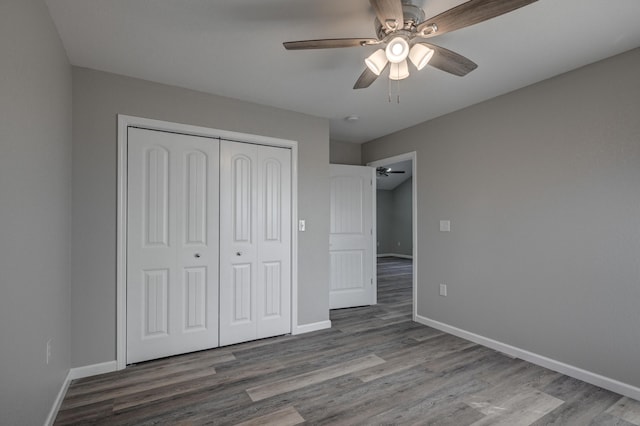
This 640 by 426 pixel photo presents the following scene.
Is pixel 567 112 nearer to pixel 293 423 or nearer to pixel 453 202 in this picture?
pixel 453 202

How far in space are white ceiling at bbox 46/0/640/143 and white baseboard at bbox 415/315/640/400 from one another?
2.40 metres

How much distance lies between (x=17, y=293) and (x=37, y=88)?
108 cm

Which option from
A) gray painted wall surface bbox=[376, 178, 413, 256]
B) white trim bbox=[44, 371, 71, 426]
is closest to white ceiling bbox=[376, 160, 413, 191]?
gray painted wall surface bbox=[376, 178, 413, 256]

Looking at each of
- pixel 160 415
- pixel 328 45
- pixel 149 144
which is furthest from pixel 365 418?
pixel 149 144

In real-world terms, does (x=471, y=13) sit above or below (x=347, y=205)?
above

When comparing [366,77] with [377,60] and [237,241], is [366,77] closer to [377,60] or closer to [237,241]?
[377,60]

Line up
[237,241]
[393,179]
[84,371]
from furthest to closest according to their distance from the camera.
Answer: [393,179]
[237,241]
[84,371]

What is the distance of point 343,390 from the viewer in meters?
2.24

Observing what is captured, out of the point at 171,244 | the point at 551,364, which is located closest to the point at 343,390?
the point at 551,364

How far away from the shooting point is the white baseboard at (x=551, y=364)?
7.16 feet

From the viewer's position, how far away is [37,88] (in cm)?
164

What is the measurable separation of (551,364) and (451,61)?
2.59 meters

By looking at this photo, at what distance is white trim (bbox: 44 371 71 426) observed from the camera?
1834mm

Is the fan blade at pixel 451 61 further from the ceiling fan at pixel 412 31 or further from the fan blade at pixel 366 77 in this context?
the fan blade at pixel 366 77
